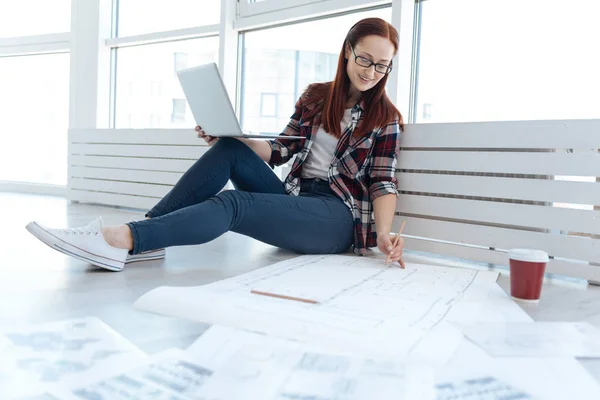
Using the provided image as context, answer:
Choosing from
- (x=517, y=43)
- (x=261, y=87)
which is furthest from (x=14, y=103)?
(x=517, y=43)

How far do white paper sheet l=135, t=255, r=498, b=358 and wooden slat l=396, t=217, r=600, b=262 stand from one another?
0.28 meters

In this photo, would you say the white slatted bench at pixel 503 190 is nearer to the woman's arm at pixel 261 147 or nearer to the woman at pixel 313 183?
the woman at pixel 313 183

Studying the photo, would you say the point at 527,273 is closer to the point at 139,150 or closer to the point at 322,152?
the point at 322,152

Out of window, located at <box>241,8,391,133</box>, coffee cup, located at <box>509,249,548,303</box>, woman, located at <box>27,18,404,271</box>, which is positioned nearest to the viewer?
coffee cup, located at <box>509,249,548,303</box>

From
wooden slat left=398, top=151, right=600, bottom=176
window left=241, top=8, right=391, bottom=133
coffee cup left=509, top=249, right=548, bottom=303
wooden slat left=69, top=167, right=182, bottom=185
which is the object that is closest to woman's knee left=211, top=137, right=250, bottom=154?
wooden slat left=398, top=151, right=600, bottom=176

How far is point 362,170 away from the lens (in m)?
1.93

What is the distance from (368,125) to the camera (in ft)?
6.20

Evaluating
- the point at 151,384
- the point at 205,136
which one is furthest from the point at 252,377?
the point at 205,136

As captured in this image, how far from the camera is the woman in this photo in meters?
1.59

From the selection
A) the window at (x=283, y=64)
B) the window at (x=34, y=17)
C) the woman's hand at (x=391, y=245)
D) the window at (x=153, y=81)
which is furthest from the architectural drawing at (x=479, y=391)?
the window at (x=34, y=17)

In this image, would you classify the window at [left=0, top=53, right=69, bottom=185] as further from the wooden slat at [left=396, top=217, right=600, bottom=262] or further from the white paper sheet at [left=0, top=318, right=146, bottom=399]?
the white paper sheet at [left=0, top=318, right=146, bottom=399]

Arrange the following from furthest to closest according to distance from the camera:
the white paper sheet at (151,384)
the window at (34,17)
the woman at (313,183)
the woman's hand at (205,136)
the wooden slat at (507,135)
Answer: the window at (34,17), the woman's hand at (205,136), the wooden slat at (507,135), the woman at (313,183), the white paper sheet at (151,384)

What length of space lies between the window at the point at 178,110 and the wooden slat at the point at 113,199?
2.22 ft

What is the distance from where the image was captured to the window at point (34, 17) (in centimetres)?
463
